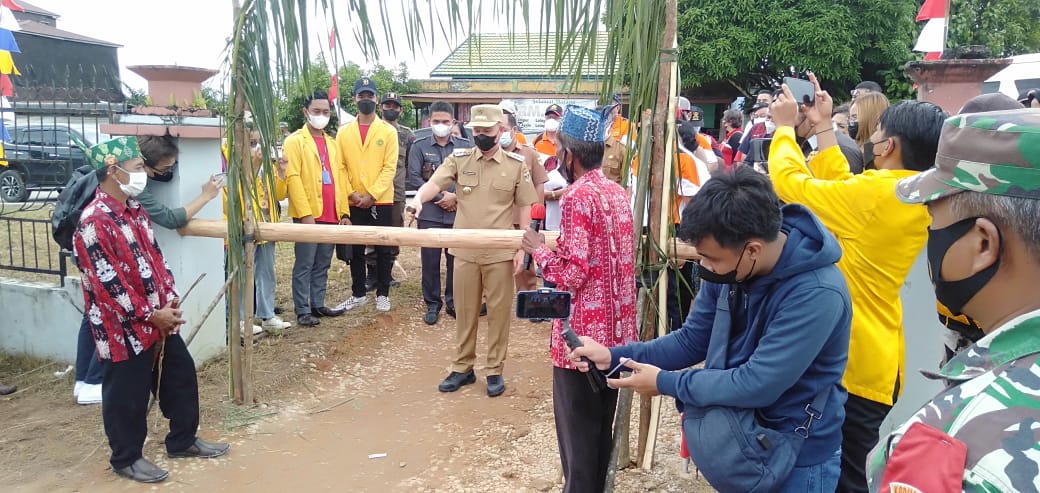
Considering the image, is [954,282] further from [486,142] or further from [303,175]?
[303,175]

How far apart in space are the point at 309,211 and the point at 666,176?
3.68m

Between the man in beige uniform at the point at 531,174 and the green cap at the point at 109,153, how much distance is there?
87.0 inches

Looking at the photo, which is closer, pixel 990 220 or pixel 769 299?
pixel 990 220

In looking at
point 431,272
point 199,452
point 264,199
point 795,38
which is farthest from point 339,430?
point 795,38

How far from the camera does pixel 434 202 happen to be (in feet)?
20.5

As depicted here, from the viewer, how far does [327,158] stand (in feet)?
20.1

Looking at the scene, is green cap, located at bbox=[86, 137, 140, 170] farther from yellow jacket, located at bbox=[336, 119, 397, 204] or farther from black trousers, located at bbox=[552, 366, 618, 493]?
yellow jacket, located at bbox=[336, 119, 397, 204]

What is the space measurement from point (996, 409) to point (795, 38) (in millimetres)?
17013

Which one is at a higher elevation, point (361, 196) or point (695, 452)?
point (361, 196)

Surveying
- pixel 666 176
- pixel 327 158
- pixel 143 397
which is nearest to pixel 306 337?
pixel 327 158

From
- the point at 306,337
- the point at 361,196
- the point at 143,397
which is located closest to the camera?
the point at 143,397

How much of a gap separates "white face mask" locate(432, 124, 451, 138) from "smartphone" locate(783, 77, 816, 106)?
13.9 feet

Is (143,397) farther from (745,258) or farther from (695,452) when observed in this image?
(745,258)

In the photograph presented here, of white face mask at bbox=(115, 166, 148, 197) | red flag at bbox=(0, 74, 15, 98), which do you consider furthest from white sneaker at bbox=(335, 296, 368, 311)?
red flag at bbox=(0, 74, 15, 98)
